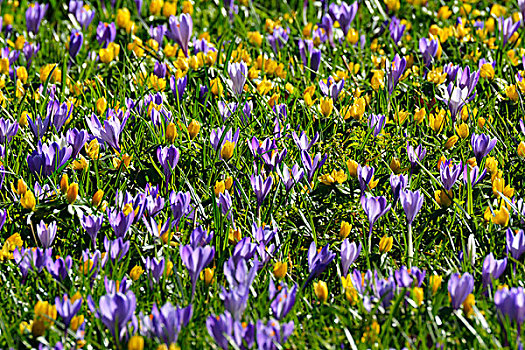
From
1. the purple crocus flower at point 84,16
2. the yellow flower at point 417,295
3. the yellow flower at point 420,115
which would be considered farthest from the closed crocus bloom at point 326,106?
the purple crocus flower at point 84,16

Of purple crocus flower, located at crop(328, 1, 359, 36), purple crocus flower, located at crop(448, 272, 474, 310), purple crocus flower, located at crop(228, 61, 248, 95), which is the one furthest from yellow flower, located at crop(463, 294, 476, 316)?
purple crocus flower, located at crop(328, 1, 359, 36)

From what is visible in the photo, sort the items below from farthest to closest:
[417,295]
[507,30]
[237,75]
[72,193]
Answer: [507,30]
[237,75]
[72,193]
[417,295]

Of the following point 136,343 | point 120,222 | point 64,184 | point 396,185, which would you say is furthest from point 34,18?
point 136,343

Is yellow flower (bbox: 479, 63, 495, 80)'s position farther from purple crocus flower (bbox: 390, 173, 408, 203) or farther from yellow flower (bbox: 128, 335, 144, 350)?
yellow flower (bbox: 128, 335, 144, 350)

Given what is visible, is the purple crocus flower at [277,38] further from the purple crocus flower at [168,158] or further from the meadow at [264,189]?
the purple crocus flower at [168,158]

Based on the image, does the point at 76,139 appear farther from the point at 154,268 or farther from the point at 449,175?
the point at 449,175

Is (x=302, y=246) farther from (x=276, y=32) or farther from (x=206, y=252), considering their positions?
(x=276, y=32)
